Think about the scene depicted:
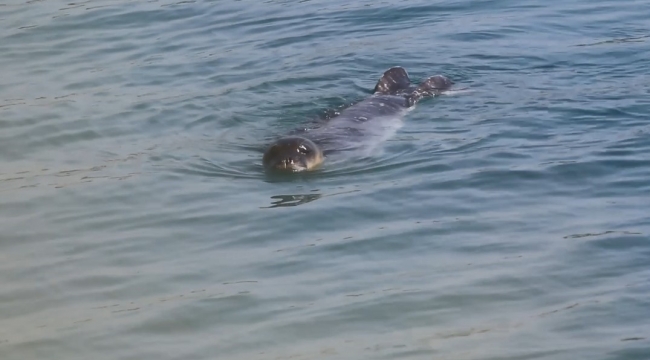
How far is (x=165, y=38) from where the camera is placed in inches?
557

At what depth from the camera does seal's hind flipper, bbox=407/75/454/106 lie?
11.3 metres

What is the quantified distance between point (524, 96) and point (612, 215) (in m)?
3.38

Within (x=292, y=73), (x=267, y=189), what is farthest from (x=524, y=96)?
(x=267, y=189)

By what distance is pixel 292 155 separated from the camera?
9.09m

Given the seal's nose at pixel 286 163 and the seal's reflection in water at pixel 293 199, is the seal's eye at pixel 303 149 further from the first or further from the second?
the seal's reflection in water at pixel 293 199

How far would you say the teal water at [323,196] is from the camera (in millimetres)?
6277

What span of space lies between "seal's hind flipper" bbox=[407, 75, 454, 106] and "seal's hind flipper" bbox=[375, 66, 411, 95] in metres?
0.14

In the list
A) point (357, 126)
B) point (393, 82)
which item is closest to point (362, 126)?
point (357, 126)

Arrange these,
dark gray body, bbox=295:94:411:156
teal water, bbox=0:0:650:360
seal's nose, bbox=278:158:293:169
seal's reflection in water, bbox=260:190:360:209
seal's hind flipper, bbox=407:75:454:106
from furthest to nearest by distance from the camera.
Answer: seal's hind flipper, bbox=407:75:454:106
dark gray body, bbox=295:94:411:156
seal's nose, bbox=278:158:293:169
seal's reflection in water, bbox=260:190:360:209
teal water, bbox=0:0:650:360

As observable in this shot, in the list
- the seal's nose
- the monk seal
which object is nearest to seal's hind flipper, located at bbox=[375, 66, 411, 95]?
the monk seal

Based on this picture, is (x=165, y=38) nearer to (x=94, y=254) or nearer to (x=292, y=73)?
(x=292, y=73)

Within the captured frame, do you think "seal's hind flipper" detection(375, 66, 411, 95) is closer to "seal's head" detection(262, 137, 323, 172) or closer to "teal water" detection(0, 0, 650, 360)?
"teal water" detection(0, 0, 650, 360)

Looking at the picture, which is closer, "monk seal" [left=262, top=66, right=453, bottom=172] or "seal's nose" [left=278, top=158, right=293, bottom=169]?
"seal's nose" [left=278, top=158, right=293, bottom=169]

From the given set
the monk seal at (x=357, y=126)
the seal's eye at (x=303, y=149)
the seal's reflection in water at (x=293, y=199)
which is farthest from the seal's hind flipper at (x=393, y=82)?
the seal's reflection in water at (x=293, y=199)
